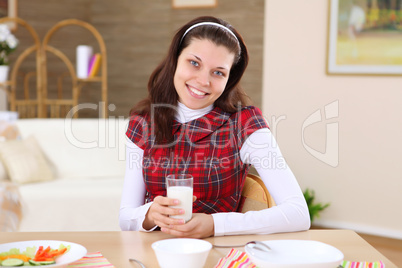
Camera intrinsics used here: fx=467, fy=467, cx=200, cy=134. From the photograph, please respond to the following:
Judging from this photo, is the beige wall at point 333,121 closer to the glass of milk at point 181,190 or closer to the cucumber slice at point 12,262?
the glass of milk at point 181,190

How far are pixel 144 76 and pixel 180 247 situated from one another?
4.25 meters

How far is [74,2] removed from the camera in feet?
17.4

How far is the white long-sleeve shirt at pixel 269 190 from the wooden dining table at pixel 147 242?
3cm

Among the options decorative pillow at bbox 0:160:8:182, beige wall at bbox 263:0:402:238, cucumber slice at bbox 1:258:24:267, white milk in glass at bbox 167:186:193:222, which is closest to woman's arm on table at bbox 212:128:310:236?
white milk in glass at bbox 167:186:193:222

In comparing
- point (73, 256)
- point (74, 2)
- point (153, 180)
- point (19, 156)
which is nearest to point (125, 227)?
point (153, 180)

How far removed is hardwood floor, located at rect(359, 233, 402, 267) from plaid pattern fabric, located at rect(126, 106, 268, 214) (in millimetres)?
1973

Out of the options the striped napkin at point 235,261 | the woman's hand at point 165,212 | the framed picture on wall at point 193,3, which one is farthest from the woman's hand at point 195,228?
the framed picture on wall at point 193,3

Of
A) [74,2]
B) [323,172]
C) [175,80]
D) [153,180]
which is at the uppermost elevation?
[74,2]

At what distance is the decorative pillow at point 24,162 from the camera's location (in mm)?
3289

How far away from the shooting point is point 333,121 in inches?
153

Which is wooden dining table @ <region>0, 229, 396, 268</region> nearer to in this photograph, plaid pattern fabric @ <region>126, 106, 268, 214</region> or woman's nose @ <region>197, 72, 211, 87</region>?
plaid pattern fabric @ <region>126, 106, 268, 214</region>

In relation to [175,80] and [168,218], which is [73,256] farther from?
[175,80]

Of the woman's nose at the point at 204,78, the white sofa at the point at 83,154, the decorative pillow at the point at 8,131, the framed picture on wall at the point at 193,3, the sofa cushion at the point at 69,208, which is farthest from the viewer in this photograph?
the framed picture on wall at the point at 193,3

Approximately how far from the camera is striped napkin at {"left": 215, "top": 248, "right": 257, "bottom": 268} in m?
1.08
